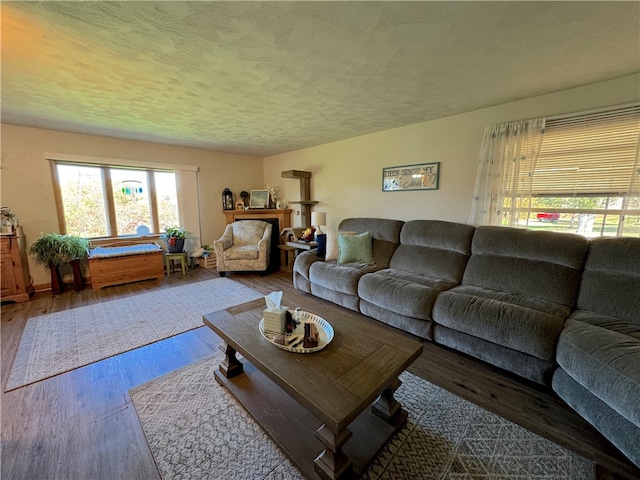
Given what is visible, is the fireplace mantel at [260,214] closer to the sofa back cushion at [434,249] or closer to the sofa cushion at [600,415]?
the sofa back cushion at [434,249]

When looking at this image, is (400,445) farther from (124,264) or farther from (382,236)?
(124,264)

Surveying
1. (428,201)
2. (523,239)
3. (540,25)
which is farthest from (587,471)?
(428,201)

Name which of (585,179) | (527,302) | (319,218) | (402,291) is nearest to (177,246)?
(319,218)

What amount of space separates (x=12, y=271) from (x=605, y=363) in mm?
5434

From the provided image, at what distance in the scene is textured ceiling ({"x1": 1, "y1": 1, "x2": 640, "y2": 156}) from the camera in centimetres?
131

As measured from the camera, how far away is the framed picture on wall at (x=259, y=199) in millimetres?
5320

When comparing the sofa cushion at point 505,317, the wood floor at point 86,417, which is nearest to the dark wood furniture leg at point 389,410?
the sofa cushion at point 505,317

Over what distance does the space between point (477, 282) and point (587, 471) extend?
4.59 feet

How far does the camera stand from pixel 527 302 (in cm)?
195

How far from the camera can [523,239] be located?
2301 millimetres

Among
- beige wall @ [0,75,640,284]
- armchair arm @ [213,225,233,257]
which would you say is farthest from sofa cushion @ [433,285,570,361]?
armchair arm @ [213,225,233,257]

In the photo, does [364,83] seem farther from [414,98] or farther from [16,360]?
[16,360]

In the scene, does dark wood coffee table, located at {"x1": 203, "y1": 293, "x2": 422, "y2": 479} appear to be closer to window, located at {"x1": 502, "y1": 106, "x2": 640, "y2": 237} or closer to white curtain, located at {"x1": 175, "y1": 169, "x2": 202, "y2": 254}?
window, located at {"x1": 502, "y1": 106, "x2": 640, "y2": 237}

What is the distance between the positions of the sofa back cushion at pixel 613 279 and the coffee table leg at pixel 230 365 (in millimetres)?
2553
